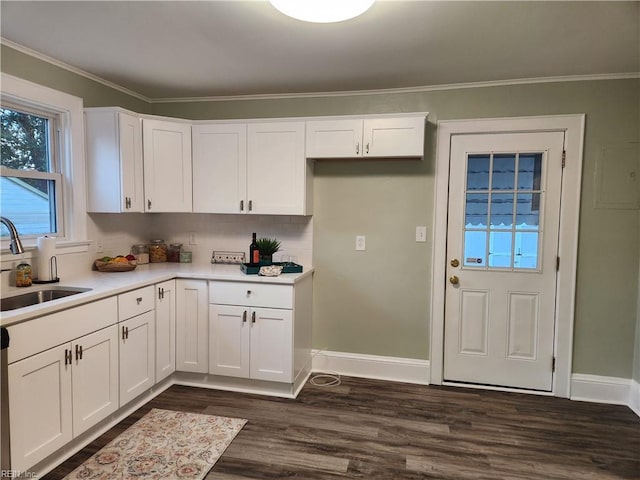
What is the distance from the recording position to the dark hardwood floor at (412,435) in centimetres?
220

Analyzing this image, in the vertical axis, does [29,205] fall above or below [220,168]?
below

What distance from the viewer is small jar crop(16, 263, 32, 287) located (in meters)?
2.47

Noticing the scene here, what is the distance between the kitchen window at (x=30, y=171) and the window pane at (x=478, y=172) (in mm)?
3072

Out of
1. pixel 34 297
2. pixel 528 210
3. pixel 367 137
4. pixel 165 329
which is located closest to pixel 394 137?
pixel 367 137

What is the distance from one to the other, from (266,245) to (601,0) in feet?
8.22

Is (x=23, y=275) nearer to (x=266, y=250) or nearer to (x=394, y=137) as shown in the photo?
(x=266, y=250)

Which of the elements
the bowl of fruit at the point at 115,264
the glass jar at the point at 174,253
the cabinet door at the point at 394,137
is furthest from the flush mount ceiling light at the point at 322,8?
the glass jar at the point at 174,253

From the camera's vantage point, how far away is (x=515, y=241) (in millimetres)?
3092

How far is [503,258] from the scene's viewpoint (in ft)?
10.2

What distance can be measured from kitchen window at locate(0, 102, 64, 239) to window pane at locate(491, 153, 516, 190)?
3.25 m

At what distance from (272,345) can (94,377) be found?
1.17 metres

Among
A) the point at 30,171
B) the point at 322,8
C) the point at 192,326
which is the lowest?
the point at 192,326

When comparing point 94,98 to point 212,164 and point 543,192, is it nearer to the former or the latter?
point 212,164

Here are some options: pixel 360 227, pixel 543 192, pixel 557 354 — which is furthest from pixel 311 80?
pixel 557 354
